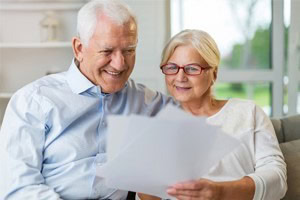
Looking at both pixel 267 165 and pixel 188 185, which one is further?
pixel 267 165

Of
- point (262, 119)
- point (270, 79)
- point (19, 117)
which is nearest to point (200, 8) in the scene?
point (270, 79)

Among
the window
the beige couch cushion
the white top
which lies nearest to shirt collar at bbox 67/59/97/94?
the white top

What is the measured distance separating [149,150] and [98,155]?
1.66 feet

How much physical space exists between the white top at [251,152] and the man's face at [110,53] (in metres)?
0.38

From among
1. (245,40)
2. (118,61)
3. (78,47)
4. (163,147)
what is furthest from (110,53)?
(245,40)

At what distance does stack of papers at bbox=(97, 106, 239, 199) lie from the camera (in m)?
1.13

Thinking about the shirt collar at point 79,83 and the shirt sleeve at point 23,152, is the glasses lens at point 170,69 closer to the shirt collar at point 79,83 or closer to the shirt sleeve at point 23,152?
the shirt collar at point 79,83

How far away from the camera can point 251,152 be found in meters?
1.71

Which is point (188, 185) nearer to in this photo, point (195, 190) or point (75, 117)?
point (195, 190)

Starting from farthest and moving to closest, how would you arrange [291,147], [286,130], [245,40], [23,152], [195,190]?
[245,40]
[286,130]
[291,147]
[23,152]
[195,190]

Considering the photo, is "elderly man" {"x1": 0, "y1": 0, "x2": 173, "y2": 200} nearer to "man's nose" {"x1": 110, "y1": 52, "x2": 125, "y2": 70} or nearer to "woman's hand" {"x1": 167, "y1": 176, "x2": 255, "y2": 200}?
"man's nose" {"x1": 110, "y1": 52, "x2": 125, "y2": 70}

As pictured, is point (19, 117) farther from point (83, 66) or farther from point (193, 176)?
point (193, 176)

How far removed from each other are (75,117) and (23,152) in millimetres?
211

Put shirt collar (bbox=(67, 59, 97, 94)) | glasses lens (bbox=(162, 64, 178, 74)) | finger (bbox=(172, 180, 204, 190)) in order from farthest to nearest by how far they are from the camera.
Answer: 1. glasses lens (bbox=(162, 64, 178, 74))
2. shirt collar (bbox=(67, 59, 97, 94))
3. finger (bbox=(172, 180, 204, 190))
